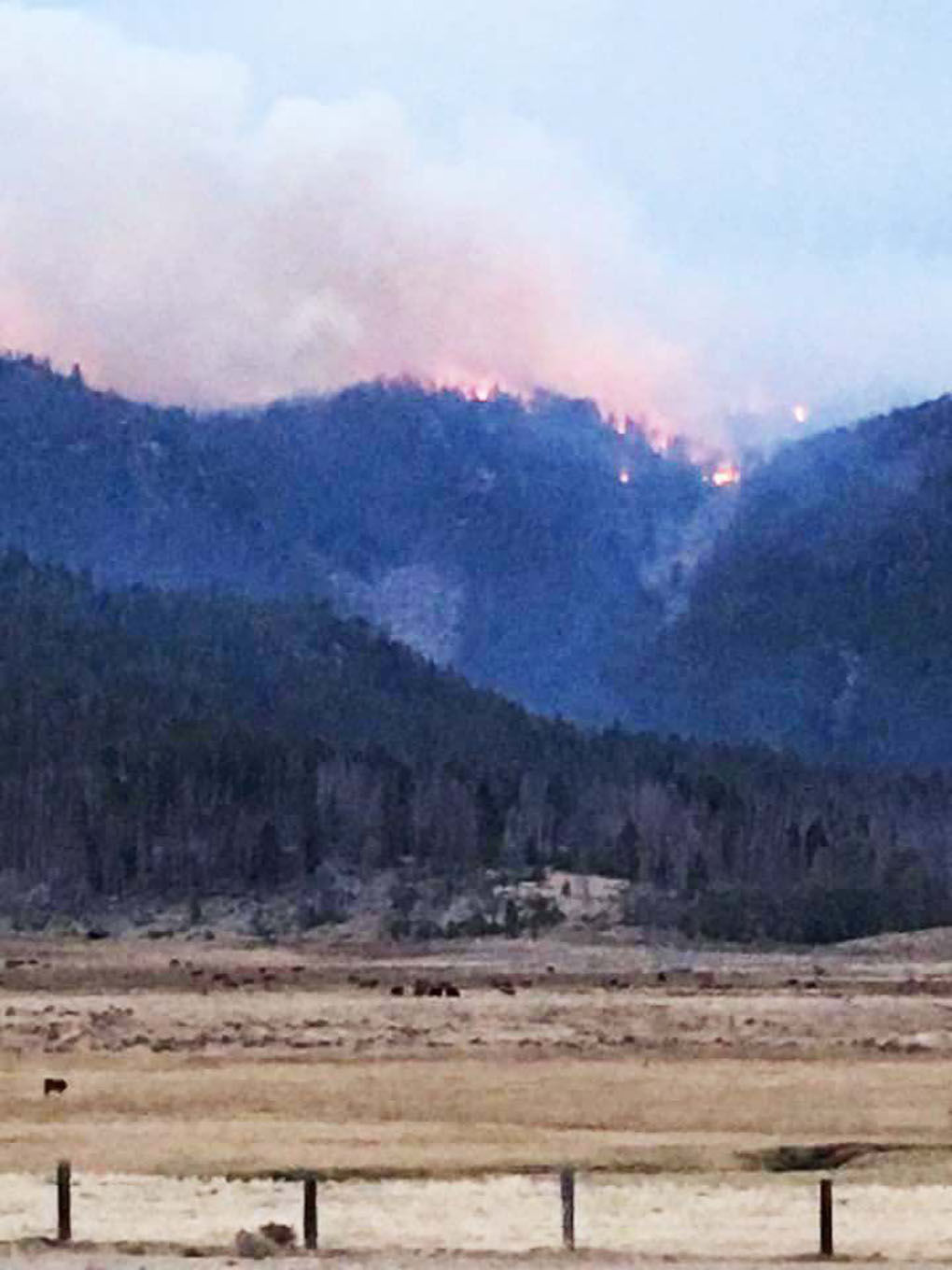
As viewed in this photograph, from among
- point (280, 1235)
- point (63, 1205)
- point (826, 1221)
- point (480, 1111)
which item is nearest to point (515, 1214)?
point (280, 1235)

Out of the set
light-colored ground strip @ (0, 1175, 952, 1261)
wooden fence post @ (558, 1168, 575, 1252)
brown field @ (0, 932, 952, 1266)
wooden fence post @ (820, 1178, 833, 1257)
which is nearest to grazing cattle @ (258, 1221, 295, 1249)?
light-colored ground strip @ (0, 1175, 952, 1261)

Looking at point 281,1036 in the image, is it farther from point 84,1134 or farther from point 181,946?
point 181,946

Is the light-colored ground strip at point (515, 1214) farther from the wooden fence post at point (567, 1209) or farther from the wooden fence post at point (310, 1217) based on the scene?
the wooden fence post at point (310, 1217)

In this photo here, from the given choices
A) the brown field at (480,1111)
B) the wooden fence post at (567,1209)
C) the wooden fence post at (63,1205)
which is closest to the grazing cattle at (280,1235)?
the brown field at (480,1111)

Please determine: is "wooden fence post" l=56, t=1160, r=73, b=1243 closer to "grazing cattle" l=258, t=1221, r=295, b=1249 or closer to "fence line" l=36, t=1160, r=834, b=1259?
"fence line" l=36, t=1160, r=834, b=1259

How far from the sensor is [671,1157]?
57.8 m

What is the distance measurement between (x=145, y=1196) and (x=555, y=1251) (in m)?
11.4

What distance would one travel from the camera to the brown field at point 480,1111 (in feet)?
151

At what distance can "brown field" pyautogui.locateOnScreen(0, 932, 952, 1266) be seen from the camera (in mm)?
46156

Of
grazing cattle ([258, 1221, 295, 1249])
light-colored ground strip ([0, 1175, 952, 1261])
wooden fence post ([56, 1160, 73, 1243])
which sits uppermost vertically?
wooden fence post ([56, 1160, 73, 1243])

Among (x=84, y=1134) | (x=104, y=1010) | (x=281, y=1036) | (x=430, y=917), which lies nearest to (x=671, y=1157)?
(x=84, y=1134)

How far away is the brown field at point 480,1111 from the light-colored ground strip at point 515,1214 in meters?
0.12

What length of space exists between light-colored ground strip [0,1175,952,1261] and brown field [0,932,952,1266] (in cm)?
12

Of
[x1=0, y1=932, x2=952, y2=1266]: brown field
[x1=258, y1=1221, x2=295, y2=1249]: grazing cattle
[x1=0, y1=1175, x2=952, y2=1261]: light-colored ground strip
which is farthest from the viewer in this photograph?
[x1=0, y1=932, x2=952, y2=1266]: brown field
